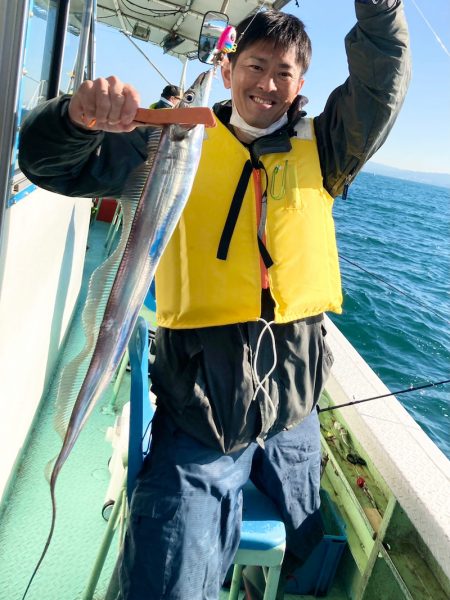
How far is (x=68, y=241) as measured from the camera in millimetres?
4039

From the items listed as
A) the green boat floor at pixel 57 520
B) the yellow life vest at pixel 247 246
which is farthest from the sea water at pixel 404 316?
the green boat floor at pixel 57 520

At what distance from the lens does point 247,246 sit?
221 centimetres

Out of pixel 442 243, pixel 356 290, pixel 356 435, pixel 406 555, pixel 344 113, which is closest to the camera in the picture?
pixel 344 113

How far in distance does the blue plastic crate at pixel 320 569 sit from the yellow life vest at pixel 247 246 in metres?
1.36

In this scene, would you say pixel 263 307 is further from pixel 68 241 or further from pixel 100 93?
pixel 68 241

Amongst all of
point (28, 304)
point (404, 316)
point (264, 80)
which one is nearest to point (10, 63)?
point (264, 80)

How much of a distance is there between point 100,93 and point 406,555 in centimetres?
247

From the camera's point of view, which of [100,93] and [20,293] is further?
[20,293]

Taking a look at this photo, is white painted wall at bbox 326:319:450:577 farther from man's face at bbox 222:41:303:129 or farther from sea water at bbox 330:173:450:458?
man's face at bbox 222:41:303:129

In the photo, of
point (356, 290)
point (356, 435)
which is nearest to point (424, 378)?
point (356, 290)

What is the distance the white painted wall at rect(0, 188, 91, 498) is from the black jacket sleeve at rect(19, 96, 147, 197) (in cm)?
33

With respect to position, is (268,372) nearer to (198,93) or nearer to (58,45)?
(198,93)

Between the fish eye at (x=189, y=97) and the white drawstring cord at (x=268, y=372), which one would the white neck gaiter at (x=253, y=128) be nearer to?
the white drawstring cord at (x=268, y=372)

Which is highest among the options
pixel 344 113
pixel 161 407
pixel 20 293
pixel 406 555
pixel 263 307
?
pixel 344 113
